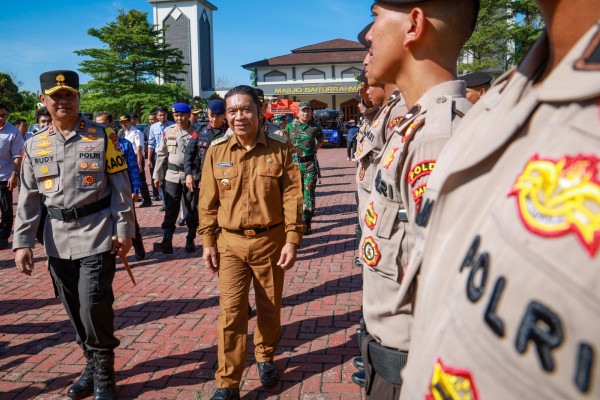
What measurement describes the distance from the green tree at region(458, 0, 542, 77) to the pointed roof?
81.0 ft

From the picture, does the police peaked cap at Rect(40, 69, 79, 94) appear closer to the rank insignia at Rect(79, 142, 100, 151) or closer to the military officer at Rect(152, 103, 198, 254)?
the rank insignia at Rect(79, 142, 100, 151)

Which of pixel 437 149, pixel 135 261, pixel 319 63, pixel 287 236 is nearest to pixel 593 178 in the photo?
pixel 437 149

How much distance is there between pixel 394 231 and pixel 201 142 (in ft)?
19.1

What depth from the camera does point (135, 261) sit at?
23.8ft

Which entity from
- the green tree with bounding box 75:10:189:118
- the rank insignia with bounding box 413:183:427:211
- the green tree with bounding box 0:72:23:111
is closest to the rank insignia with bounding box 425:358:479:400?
the rank insignia with bounding box 413:183:427:211

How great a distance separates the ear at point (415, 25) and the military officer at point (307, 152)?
6743 mm

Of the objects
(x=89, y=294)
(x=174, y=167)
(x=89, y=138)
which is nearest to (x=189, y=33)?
(x=174, y=167)

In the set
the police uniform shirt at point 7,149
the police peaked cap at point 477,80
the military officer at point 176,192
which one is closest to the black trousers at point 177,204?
the military officer at point 176,192

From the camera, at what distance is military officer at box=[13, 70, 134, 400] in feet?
11.3

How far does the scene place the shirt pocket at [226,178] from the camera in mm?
3453

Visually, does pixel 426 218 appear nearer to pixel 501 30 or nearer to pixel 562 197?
pixel 562 197

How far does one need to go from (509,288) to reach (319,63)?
48540mm

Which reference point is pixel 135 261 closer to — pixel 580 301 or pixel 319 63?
pixel 580 301

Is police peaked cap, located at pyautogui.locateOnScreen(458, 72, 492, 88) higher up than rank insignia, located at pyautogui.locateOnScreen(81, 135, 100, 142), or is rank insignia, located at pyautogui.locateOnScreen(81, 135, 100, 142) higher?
police peaked cap, located at pyautogui.locateOnScreen(458, 72, 492, 88)
